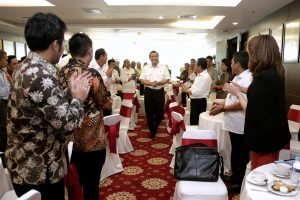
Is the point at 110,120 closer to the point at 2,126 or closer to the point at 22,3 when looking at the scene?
the point at 2,126

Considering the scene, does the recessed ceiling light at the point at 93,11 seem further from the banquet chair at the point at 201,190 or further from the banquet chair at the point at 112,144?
the banquet chair at the point at 201,190

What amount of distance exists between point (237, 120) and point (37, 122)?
2.01m

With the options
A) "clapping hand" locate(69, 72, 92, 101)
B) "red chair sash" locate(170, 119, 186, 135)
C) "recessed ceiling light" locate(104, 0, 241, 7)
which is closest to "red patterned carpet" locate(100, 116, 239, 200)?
"red chair sash" locate(170, 119, 186, 135)

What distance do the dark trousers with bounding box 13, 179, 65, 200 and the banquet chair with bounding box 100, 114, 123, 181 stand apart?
4.89 ft

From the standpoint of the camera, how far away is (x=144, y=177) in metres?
3.31

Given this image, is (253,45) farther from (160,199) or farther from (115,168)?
(115,168)

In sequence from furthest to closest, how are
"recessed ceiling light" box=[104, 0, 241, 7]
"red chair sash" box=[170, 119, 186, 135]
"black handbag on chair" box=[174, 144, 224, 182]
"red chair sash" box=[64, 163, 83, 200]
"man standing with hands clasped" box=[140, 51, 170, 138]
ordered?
"recessed ceiling light" box=[104, 0, 241, 7] < "man standing with hands clasped" box=[140, 51, 170, 138] < "red chair sash" box=[170, 119, 186, 135] < "black handbag on chair" box=[174, 144, 224, 182] < "red chair sash" box=[64, 163, 83, 200]

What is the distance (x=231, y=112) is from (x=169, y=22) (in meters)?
5.88

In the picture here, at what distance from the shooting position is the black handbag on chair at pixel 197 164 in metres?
2.16

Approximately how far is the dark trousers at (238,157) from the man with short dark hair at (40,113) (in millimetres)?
1916

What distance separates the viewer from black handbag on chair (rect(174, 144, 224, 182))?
2162 mm

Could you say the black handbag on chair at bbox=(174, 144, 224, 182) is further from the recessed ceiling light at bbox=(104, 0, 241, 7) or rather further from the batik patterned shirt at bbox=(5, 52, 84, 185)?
the recessed ceiling light at bbox=(104, 0, 241, 7)

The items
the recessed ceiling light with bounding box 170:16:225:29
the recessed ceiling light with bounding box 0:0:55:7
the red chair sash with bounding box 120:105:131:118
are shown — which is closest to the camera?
the red chair sash with bounding box 120:105:131:118

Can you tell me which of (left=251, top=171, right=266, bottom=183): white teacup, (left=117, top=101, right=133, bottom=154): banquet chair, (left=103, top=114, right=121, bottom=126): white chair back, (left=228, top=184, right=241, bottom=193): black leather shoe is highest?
(left=103, top=114, right=121, bottom=126): white chair back
